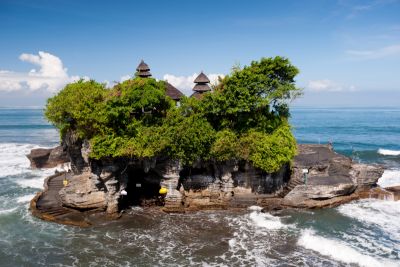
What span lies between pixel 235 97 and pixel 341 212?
11393 mm

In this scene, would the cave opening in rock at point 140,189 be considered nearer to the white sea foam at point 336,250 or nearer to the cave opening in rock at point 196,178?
the cave opening in rock at point 196,178

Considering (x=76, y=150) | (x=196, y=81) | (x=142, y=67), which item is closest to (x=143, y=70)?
(x=142, y=67)

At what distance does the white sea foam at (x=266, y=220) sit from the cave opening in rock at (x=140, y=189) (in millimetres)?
7812

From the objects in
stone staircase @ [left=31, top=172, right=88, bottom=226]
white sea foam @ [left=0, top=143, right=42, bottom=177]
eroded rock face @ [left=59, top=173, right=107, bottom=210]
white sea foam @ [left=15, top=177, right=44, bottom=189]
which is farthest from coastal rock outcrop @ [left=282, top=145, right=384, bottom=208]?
white sea foam @ [left=0, top=143, right=42, bottom=177]

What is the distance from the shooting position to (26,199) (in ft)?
91.7

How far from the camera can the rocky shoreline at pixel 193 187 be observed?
79.5ft

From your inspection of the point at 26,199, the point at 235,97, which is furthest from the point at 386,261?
the point at 26,199

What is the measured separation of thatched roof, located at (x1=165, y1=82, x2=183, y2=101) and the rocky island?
11 centimetres

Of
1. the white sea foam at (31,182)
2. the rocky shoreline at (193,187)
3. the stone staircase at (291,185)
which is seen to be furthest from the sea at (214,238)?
the white sea foam at (31,182)

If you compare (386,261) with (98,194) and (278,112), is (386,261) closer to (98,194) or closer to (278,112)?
(278,112)

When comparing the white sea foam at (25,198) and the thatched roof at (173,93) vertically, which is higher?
the thatched roof at (173,93)

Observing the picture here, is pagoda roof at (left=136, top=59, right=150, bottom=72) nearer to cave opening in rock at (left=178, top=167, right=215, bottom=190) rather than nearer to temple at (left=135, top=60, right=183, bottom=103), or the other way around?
temple at (left=135, top=60, right=183, bottom=103)

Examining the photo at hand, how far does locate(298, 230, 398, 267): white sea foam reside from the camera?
1778 centimetres

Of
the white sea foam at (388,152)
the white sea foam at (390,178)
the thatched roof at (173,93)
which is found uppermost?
the thatched roof at (173,93)
